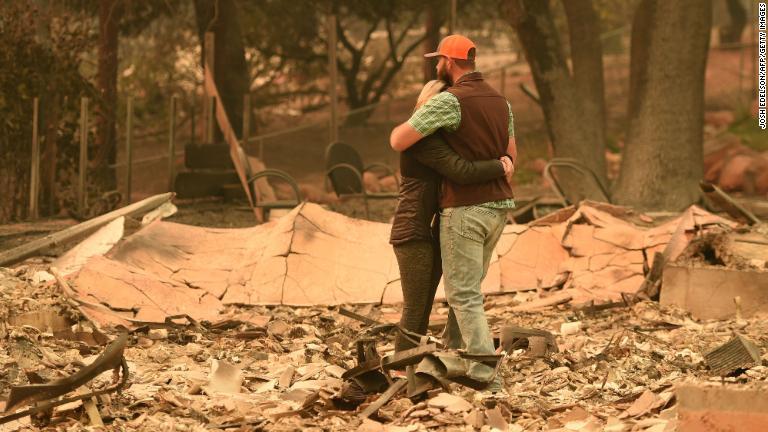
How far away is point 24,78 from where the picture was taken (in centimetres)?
1438

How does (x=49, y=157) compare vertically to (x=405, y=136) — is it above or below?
below

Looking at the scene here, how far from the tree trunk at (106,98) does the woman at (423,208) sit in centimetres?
909

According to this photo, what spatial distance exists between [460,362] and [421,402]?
29cm

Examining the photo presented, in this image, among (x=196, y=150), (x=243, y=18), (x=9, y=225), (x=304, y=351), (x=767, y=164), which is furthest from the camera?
(x=243, y=18)

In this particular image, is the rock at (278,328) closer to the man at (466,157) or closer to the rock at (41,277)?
the rock at (41,277)

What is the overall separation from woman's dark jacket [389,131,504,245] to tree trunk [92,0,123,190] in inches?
362

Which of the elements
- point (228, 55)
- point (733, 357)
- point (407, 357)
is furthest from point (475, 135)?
point (228, 55)

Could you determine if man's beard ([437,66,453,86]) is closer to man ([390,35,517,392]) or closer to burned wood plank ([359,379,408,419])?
man ([390,35,517,392])

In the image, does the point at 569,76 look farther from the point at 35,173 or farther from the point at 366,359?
the point at 366,359

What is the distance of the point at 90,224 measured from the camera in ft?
35.0

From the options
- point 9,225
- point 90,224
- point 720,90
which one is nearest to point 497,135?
point 90,224

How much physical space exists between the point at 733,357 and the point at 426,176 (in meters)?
2.07

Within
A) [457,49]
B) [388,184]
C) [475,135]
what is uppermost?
[457,49]

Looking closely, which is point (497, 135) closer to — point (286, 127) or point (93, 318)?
point (93, 318)
